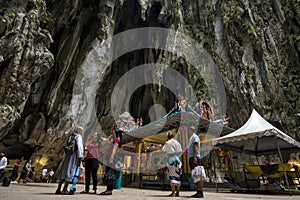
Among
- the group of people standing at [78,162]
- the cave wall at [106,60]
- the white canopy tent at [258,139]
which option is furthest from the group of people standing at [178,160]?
the cave wall at [106,60]

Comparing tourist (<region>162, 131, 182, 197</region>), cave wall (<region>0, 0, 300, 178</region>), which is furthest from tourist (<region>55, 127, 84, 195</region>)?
cave wall (<region>0, 0, 300, 178</region>)

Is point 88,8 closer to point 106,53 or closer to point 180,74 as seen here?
point 106,53

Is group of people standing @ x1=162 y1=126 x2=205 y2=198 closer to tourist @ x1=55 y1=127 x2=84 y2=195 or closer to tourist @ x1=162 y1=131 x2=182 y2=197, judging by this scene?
tourist @ x1=162 y1=131 x2=182 y2=197

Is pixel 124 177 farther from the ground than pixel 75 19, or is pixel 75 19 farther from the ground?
pixel 75 19

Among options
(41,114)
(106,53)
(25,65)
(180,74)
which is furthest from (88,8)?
(180,74)

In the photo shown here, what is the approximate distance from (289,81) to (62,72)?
17305 millimetres

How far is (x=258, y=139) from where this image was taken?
8.20 m

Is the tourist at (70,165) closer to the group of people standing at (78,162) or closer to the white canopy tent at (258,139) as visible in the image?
the group of people standing at (78,162)

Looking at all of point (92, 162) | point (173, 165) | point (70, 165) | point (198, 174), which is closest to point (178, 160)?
point (173, 165)

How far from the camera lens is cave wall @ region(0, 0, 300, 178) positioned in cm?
923

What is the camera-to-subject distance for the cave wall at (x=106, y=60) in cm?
923

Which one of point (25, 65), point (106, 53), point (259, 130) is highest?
point (106, 53)

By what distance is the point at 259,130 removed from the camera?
614 centimetres

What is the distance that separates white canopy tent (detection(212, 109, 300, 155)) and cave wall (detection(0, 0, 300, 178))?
7.07 m
